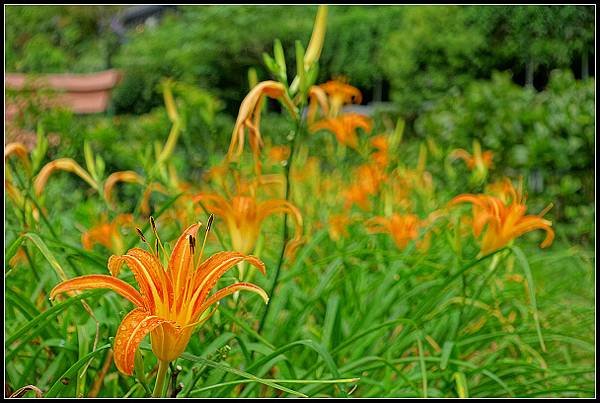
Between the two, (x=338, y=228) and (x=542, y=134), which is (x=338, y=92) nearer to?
(x=338, y=228)

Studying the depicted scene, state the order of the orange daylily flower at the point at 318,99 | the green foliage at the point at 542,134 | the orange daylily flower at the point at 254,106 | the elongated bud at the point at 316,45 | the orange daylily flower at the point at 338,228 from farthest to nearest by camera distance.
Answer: the green foliage at the point at 542,134, the orange daylily flower at the point at 338,228, the orange daylily flower at the point at 318,99, the elongated bud at the point at 316,45, the orange daylily flower at the point at 254,106

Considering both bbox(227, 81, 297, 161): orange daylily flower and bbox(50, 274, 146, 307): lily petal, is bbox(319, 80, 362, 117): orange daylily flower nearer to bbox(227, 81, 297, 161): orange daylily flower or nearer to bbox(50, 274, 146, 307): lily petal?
bbox(227, 81, 297, 161): orange daylily flower

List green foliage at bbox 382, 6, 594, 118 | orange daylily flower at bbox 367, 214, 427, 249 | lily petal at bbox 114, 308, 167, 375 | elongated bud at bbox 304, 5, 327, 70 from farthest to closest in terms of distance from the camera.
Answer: green foliage at bbox 382, 6, 594, 118, orange daylily flower at bbox 367, 214, 427, 249, elongated bud at bbox 304, 5, 327, 70, lily petal at bbox 114, 308, 167, 375

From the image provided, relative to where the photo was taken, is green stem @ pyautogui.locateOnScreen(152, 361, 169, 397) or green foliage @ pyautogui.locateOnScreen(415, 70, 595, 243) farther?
green foliage @ pyautogui.locateOnScreen(415, 70, 595, 243)

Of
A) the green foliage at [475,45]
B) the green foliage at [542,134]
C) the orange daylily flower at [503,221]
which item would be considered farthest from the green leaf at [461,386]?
the green foliage at [475,45]

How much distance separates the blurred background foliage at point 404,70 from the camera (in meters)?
3.11

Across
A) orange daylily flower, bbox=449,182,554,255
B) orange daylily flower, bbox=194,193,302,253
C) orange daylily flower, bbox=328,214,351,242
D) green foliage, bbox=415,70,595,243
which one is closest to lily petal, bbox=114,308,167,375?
orange daylily flower, bbox=194,193,302,253

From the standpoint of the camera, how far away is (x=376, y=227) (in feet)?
5.60

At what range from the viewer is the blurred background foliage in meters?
3.11

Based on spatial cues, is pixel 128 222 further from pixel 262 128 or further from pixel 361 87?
pixel 361 87

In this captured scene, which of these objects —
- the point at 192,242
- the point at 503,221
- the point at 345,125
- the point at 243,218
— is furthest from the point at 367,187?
the point at 192,242

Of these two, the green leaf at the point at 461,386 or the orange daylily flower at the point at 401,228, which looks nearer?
the green leaf at the point at 461,386

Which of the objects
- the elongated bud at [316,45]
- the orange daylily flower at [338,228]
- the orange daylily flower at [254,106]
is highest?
the elongated bud at [316,45]

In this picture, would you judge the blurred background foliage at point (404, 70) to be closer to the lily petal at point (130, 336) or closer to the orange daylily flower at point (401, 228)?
the orange daylily flower at point (401, 228)
